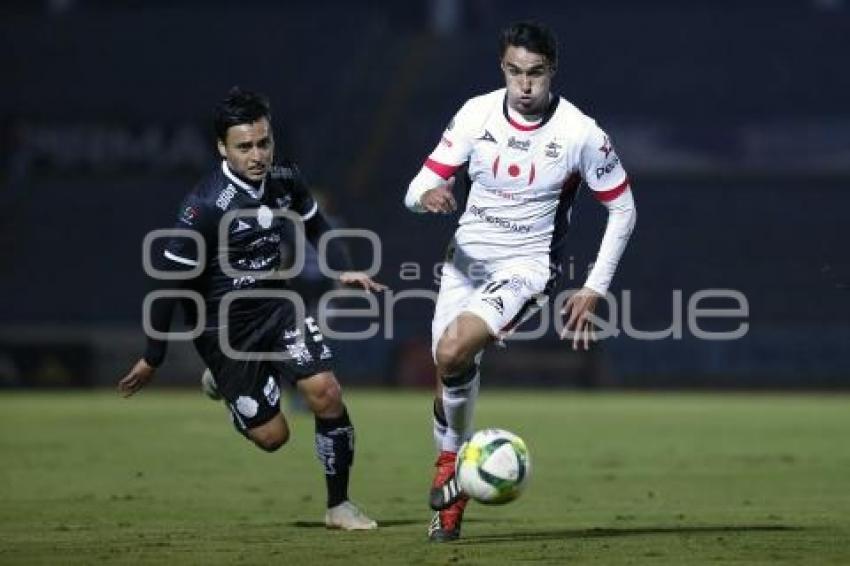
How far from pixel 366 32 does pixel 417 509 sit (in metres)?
22.4

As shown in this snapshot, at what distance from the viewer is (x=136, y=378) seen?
9000mm

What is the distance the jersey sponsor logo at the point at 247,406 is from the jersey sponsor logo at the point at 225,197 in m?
1.04

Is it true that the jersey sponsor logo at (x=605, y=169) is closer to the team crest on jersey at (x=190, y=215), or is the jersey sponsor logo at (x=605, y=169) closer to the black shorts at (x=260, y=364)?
the black shorts at (x=260, y=364)

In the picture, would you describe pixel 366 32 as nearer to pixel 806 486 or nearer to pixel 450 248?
pixel 806 486

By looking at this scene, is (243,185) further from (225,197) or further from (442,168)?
(442,168)

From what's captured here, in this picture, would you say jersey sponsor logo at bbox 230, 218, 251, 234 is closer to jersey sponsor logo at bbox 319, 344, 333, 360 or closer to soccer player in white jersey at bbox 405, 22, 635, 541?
jersey sponsor logo at bbox 319, 344, 333, 360

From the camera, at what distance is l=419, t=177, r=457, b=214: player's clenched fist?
26.8 ft

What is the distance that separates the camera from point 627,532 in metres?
8.84

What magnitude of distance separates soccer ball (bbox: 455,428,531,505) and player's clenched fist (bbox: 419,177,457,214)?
1.05 meters

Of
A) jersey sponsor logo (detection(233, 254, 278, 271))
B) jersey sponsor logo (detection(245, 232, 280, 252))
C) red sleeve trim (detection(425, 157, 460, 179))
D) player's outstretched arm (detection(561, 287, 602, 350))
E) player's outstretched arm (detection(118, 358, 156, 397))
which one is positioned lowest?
player's outstretched arm (detection(118, 358, 156, 397))

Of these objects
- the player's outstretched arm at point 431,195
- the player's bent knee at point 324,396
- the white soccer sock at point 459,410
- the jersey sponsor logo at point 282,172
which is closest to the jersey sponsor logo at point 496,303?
the white soccer sock at point 459,410

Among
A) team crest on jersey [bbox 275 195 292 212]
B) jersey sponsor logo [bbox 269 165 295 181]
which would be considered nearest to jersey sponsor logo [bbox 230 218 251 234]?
team crest on jersey [bbox 275 195 292 212]

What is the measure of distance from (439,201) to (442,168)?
0.44 meters

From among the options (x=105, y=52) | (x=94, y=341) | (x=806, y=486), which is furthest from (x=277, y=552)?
(x=105, y=52)
